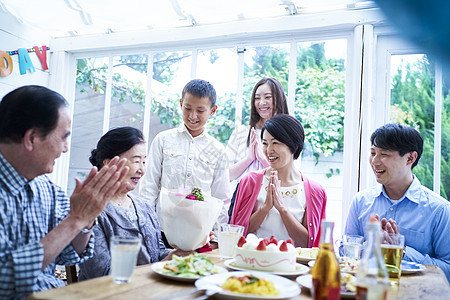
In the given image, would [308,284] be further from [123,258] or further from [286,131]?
[286,131]

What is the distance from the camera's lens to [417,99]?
3.01 m

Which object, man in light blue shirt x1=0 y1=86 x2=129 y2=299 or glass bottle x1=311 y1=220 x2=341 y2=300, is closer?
glass bottle x1=311 y1=220 x2=341 y2=300

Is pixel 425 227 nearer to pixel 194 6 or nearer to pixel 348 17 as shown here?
pixel 348 17

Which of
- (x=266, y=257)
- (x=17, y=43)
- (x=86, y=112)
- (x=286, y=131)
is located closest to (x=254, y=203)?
(x=286, y=131)

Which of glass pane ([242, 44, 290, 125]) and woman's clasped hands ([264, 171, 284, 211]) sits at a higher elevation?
glass pane ([242, 44, 290, 125])

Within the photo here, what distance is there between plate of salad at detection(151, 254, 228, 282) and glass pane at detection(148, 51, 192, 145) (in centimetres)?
255

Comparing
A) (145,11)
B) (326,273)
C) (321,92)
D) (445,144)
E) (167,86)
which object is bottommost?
(326,273)

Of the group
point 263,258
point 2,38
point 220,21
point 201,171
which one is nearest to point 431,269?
point 263,258

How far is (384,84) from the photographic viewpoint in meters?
3.10

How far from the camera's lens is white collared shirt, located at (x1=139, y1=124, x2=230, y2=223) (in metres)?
2.87

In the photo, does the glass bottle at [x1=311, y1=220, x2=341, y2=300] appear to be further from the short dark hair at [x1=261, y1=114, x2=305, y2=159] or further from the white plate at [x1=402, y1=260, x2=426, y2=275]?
the short dark hair at [x1=261, y1=114, x2=305, y2=159]

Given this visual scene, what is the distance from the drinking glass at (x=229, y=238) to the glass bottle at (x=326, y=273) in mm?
607

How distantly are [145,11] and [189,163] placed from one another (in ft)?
4.83

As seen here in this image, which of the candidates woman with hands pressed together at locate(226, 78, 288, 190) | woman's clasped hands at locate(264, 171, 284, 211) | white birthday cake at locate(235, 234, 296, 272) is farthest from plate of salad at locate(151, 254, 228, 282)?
woman with hands pressed together at locate(226, 78, 288, 190)
